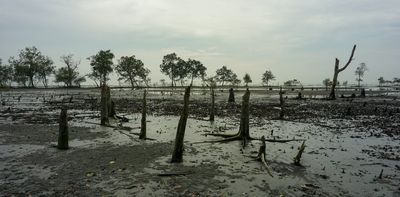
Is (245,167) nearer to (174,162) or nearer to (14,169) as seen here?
(174,162)

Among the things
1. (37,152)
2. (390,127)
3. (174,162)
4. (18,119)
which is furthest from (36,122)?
(390,127)

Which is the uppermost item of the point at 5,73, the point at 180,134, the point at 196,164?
the point at 5,73

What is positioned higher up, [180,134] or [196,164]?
[180,134]

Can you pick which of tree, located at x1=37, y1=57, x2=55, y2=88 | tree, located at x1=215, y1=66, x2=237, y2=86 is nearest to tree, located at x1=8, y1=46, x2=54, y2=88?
tree, located at x1=37, y1=57, x2=55, y2=88

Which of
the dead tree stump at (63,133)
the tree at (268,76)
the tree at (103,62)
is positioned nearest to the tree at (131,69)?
the tree at (103,62)

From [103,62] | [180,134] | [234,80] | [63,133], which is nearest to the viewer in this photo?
[180,134]

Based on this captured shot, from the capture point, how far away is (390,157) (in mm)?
14500

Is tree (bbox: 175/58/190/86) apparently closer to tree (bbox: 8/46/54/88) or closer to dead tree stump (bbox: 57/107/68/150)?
tree (bbox: 8/46/54/88)

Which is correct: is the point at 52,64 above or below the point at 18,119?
above

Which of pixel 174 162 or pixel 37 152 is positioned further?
pixel 37 152

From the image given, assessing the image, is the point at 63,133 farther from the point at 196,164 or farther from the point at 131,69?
the point at 131,69

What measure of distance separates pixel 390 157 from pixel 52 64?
112159 mm

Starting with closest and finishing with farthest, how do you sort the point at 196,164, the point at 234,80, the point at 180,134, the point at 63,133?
the point at 196,164, the point at 180,134, the point at 63,133, the point at 234,80

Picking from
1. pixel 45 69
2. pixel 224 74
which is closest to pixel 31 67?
pixel 45 69
